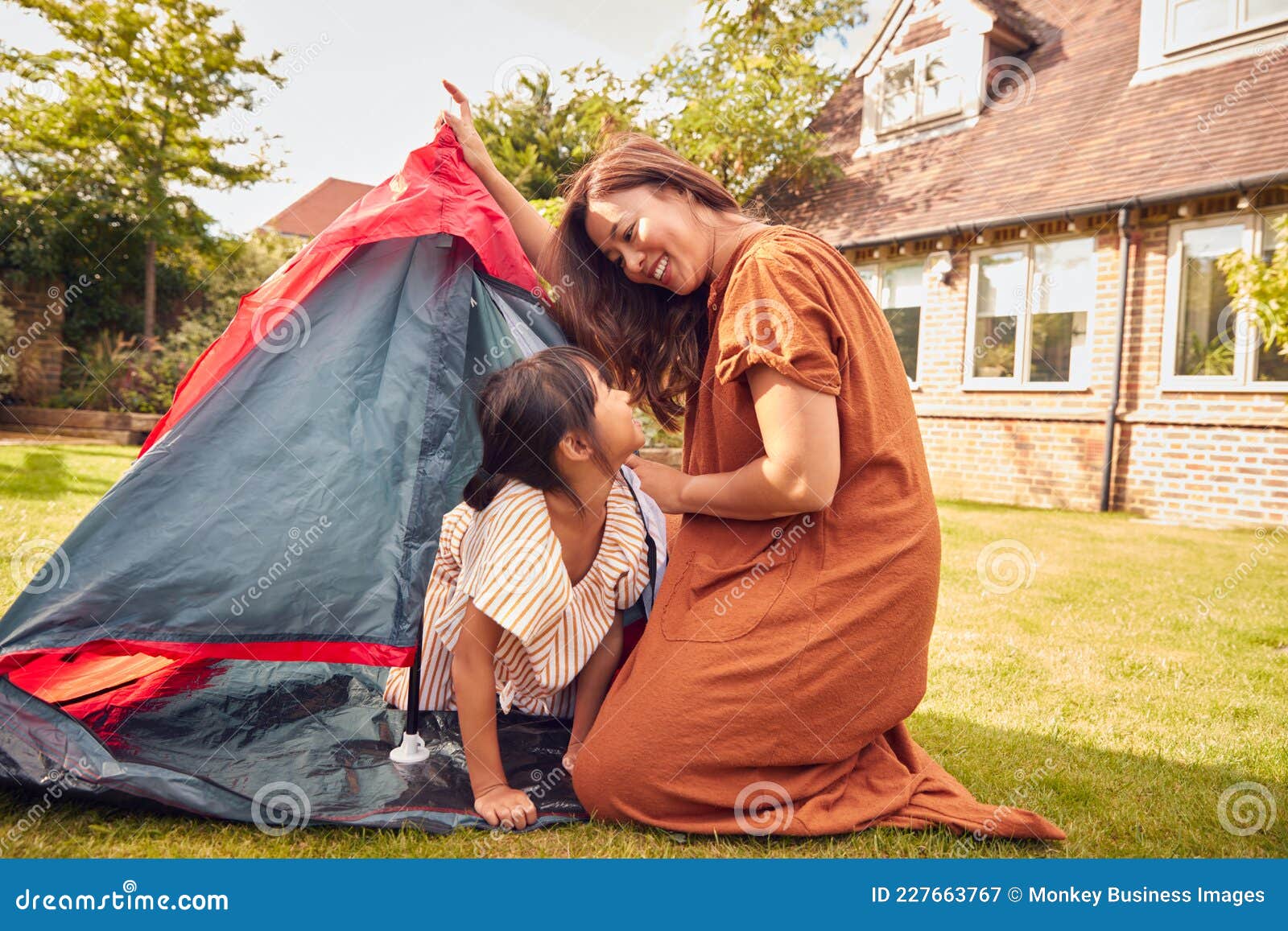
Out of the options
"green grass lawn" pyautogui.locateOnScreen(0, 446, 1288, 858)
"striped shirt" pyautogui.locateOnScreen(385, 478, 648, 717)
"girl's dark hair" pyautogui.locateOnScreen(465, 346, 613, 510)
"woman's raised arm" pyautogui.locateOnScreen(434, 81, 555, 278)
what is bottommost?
"green grass lawn" pyautogui.locateOnScreen(0, 446, 1288, 858)

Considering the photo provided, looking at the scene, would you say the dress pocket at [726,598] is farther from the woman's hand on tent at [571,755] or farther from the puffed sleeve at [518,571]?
the woman's hand on tent at [571,755]

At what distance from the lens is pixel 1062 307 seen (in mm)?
9031

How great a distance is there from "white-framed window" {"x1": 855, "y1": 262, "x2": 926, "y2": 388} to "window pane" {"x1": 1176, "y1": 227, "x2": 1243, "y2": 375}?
8.53ft

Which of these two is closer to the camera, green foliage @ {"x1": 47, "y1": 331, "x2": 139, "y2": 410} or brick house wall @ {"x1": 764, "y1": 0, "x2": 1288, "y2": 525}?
brick house wall @ {"x1": 764, "y1": 0, "x2": 1288, "y2": 525}

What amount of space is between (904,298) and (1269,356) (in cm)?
362

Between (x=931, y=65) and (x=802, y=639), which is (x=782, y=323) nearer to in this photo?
(x=802, y=639)

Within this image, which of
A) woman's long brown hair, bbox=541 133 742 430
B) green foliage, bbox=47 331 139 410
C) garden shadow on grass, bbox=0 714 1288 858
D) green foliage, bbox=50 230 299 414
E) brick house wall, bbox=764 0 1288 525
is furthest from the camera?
green foliage, bbox=47 331 139 410

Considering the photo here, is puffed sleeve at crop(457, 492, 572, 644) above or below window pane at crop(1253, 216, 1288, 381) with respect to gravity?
below

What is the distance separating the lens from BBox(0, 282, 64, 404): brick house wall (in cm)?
1218

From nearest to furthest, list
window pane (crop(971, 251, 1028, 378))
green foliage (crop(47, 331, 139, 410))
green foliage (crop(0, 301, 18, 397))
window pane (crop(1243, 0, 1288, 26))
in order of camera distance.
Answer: window pane (crop(1243, 0, 1288, 26)) < window pane (crop(971, 251, 1028, 378)) < green foliage (crop(0, 301, 18, 397)) < green foliage (crop(47, 331, 139, 410))

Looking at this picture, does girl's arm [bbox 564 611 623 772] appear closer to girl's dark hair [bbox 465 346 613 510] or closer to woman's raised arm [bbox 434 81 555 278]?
girl's dark hair [bbox 465 346 613 510]

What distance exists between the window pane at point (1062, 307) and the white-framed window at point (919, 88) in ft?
7.87

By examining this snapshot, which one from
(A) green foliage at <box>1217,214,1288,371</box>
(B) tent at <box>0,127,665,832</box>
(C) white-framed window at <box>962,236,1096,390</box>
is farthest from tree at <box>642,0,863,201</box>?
(B) tent at <box>0,127,665,832</box>

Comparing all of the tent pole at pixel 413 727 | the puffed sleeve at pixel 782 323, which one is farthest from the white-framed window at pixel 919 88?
the tent pole at pixel 413 727
